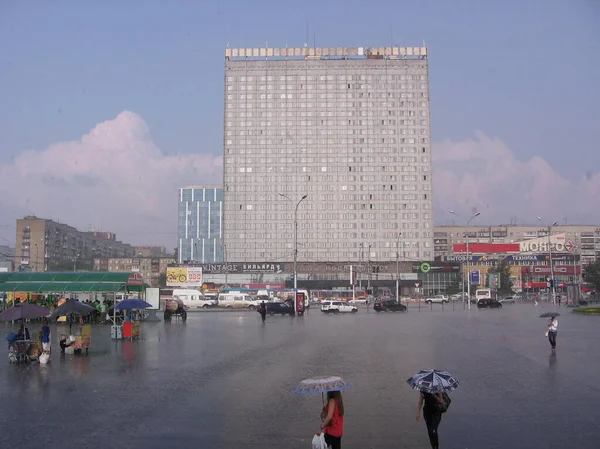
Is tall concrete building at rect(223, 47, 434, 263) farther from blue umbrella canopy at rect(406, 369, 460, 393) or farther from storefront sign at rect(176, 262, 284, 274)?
blue umbrella canopy at rect(406, 369, 460, 393)

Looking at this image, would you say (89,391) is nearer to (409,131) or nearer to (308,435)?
(308,435)

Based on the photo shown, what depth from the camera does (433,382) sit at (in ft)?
27.2

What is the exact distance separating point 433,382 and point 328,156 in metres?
118

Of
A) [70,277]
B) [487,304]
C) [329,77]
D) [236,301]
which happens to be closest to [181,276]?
[236,301]

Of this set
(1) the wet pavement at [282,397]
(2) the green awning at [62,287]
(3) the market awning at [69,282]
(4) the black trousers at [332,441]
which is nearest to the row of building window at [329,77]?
(3) the market awning at [69,282]

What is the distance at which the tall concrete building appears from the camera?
124000mm

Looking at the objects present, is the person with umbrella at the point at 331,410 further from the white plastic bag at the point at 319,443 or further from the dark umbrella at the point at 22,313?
the dark umbrella at the point at 22,313

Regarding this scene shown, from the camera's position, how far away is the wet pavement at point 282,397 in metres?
9.53

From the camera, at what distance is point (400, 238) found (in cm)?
12525

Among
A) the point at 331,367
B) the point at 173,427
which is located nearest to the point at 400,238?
the point at 331,367

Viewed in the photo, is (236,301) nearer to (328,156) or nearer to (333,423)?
(328,156)

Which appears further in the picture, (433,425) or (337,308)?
(337,308)

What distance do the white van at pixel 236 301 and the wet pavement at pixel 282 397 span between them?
165 feet

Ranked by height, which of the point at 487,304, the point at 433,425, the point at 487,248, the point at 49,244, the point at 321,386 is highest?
the point at 49,244
